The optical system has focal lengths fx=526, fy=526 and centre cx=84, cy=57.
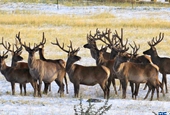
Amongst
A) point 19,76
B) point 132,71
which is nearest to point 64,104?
point 19,76

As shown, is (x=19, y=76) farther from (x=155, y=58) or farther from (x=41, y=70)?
(x=155, y=58)

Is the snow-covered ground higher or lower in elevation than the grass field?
higher

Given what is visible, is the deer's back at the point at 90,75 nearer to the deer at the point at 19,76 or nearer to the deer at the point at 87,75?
the deer at the point at 87,75

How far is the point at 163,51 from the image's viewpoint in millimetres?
26344

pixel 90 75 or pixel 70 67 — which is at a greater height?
pixel 70 67

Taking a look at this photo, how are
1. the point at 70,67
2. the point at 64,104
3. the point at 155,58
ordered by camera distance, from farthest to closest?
the point at 155,58, the point at 70,67, the point at 64,104

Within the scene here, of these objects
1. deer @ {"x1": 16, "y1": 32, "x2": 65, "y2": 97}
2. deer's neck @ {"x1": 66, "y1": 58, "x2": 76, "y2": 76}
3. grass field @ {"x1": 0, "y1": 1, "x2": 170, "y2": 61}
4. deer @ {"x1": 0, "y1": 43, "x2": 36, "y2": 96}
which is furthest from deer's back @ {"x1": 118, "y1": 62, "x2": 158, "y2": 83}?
grass field @ {"x1": 0, "y1": 1, "x2": 170, "y2": 61}

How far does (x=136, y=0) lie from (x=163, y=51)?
37.2 metres

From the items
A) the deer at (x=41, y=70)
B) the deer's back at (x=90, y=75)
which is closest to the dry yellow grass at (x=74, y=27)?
the deer at (x=41, y=70)

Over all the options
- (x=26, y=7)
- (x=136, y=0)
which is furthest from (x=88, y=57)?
(x=136, y=0)

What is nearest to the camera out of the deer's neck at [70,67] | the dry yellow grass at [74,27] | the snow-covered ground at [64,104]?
the snow-covered ground at [64,104]

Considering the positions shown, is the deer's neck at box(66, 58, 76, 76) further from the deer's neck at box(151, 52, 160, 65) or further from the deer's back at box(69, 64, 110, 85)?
the deer's neck at box(151, 52, 160, 65)

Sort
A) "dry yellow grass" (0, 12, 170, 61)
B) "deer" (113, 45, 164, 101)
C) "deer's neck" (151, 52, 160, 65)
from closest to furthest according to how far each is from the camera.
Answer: "deer" (113, 45, 164, 101) < "deer's neck" (151, 52, 160, 65) < "dry yellow grass" (0, 12, 170, 61)

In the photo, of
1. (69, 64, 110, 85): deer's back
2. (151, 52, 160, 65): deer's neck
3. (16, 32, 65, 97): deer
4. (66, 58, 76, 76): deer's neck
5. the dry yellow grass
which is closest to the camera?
(16, 32, 65, 97): deer
